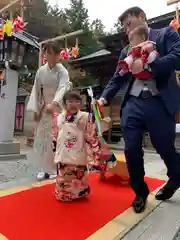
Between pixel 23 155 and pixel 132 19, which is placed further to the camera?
pixel 23 155

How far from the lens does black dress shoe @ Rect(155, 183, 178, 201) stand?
85.6 inches

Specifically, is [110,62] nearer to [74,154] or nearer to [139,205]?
[74,154]

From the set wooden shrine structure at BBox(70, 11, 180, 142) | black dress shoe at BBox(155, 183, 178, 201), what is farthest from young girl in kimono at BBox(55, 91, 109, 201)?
wooden shrine structure at BBox(70, 11, 180, 142)

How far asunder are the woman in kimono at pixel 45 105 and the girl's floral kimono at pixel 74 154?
0.73 meters

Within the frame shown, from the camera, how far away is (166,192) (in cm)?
221

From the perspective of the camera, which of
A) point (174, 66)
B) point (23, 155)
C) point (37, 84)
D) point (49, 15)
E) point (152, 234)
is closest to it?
point (152, 234)

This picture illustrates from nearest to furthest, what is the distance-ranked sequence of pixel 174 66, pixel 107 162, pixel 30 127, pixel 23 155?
pixel 174 66, pixel 107 162, pixel 23 155, pixel 30 127

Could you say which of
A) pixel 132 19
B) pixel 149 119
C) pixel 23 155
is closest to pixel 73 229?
pixel 149 119

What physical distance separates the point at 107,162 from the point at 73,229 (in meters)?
0.61

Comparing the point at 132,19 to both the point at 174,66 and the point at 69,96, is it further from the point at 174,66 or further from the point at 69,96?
the point at 69,96

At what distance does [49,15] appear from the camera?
2045cm

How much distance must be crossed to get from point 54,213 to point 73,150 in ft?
1.95

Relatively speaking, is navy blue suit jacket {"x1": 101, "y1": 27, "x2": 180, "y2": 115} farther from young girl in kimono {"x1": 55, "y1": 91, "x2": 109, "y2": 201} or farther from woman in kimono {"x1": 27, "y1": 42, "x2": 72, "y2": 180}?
woman in kimono {"x1": 27, "y1": 42, "x2": 72, "y2": 180}

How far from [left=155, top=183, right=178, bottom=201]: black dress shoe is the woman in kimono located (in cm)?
138
